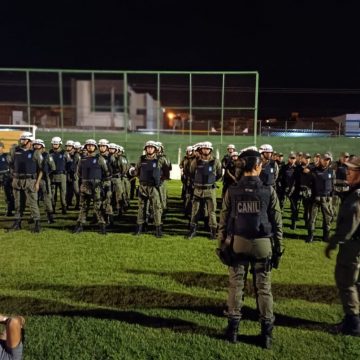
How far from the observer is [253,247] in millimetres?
4672

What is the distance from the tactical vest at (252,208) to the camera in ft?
15.3

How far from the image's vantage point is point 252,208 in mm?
4668

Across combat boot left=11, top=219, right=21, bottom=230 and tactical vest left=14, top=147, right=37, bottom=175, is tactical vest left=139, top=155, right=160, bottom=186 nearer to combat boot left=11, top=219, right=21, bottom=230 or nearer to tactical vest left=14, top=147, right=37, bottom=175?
tactical vest left=14, top=147, right=37, bottom=175

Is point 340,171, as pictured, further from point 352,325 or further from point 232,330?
point 232,330

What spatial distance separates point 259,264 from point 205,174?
5.55 metres

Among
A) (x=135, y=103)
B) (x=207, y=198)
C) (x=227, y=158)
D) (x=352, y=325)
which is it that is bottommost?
(x=352, y=325)

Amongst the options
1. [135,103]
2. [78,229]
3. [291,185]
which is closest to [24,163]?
[78,229]

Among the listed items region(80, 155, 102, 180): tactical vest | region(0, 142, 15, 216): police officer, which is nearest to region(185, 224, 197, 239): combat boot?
region(80, 155, 102, 180): tactical vest

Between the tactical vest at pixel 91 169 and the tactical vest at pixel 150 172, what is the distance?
1.09 metres

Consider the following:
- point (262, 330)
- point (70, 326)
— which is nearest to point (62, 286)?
point (70, 326)

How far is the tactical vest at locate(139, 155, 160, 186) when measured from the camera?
1029 cm

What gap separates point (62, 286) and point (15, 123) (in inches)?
912

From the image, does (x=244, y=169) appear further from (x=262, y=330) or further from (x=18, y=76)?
(x=18, y=76)

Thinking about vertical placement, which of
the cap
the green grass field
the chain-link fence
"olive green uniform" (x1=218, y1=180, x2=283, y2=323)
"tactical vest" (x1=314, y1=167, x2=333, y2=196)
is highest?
the chain-link fence
